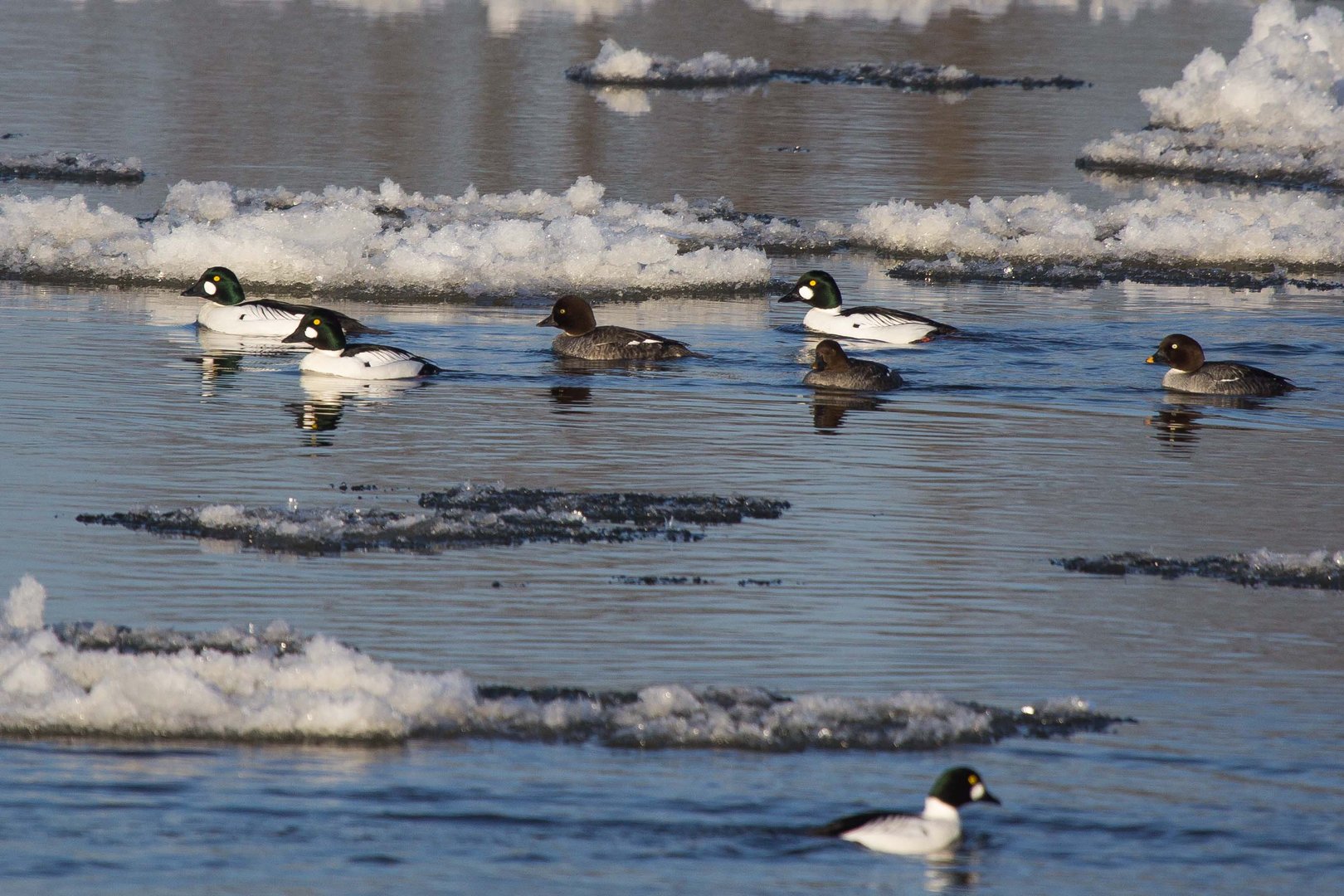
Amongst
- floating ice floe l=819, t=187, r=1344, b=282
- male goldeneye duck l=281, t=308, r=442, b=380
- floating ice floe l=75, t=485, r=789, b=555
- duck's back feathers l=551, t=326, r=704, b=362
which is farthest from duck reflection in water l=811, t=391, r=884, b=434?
floating ice floe l=819, t=187, r=1344, b=282

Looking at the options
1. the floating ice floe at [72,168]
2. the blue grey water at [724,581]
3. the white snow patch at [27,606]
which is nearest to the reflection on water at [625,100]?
the blue grey water at [724,581]

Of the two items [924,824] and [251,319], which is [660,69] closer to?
[251,319]

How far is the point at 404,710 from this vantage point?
8117 mm

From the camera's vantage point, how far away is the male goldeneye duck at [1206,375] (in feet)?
52.5

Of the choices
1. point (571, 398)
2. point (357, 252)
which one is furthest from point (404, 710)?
point (357, 252)

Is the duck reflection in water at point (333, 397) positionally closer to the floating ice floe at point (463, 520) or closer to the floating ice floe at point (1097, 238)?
the floating ice floe at point (463, 520)

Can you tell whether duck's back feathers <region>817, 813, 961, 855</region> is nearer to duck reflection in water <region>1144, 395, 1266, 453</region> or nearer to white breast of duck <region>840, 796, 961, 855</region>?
white breast of duck <region>840, 796, 961, 855</region>

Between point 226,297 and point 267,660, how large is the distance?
33.9 feet

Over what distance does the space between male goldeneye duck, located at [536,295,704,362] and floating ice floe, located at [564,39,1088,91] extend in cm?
1947

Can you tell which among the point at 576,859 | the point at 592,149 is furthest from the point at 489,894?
the point at 592,149

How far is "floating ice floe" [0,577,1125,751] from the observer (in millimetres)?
8047

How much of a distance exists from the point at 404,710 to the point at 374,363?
26.8 ft

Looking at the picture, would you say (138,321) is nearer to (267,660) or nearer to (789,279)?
(789,279)

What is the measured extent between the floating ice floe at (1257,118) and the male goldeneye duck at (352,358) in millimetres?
15160
